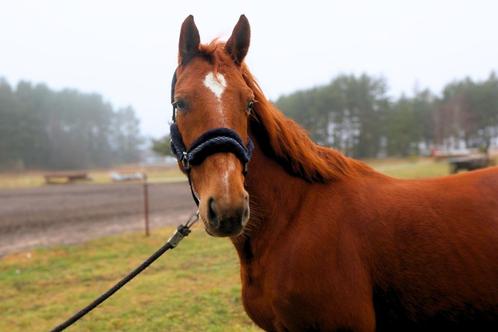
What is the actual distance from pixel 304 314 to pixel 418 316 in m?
0.68

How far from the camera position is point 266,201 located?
2.64m

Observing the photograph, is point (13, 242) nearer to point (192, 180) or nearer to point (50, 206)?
point (50, 206)

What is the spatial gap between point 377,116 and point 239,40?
56892 mm

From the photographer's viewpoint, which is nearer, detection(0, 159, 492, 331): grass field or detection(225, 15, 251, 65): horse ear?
detection(225, 15, 251, 65): horse ear

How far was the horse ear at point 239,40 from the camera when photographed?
8.35 ft

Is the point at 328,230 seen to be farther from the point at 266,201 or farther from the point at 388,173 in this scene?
the point at 388,173

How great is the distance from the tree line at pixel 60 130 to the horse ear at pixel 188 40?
5933 cm

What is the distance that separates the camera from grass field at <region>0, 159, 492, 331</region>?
5.36 m

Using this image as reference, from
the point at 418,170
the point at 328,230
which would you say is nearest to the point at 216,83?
the point at 328,230

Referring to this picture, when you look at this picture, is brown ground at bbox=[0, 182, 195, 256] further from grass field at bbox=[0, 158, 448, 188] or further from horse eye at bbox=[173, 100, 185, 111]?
horse eye at bbox=[173, 100, 185, 111]

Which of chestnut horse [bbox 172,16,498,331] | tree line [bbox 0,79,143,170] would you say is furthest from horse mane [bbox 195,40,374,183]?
tree line [bbox 0,79,143,170]

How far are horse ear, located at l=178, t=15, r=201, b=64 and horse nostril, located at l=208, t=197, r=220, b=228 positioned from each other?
104 cm

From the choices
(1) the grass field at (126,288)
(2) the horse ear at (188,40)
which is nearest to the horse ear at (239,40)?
(2) the horse ear at (188,40)

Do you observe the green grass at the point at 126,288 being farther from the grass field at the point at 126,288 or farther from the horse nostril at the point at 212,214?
the horse nostril at the point at 212,214
